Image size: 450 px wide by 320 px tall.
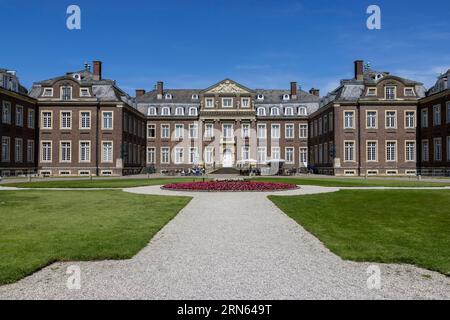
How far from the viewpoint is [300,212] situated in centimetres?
1214

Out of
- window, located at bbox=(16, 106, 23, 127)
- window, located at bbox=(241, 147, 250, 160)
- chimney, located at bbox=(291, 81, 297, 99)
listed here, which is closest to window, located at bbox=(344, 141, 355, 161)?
chimney, located at bbox=(291, 81, 297, 99)

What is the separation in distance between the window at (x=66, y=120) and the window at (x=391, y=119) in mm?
37206

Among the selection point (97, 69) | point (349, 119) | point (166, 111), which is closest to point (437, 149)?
point (349, 119)

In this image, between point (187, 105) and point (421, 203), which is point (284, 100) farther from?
point (421, 203)

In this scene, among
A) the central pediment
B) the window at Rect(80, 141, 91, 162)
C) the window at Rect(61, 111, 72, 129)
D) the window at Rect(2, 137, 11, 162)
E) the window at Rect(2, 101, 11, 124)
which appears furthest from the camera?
the central pediment

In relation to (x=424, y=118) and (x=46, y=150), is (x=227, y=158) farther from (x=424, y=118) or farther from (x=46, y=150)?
(x=424, y=118)

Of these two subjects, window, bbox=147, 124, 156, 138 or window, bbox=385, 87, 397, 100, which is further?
window, bbox=147, 124, 156, 138

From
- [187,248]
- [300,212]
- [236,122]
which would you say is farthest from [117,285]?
[236,122]

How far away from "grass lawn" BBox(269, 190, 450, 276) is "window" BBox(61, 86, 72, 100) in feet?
118

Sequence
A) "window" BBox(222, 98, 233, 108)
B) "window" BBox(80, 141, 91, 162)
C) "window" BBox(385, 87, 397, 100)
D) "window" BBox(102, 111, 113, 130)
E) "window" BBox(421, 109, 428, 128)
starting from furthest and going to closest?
"window" BBox(222, 98, 233, 108) < "window" BBox(80, 141, 91, 162) < "window" BBox(102, 111, 113, 130) < "window" BBox(385, 87, 397, 100) < "window" BBox(421, 109, 428, 128)

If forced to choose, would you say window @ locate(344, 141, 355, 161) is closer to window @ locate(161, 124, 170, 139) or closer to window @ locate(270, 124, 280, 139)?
window @ locate(270, 124, 280, 139)

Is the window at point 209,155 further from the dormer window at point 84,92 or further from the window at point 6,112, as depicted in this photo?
the window at point 6,112

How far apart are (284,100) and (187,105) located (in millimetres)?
14571

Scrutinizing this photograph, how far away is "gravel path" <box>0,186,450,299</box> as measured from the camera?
4.84 m
